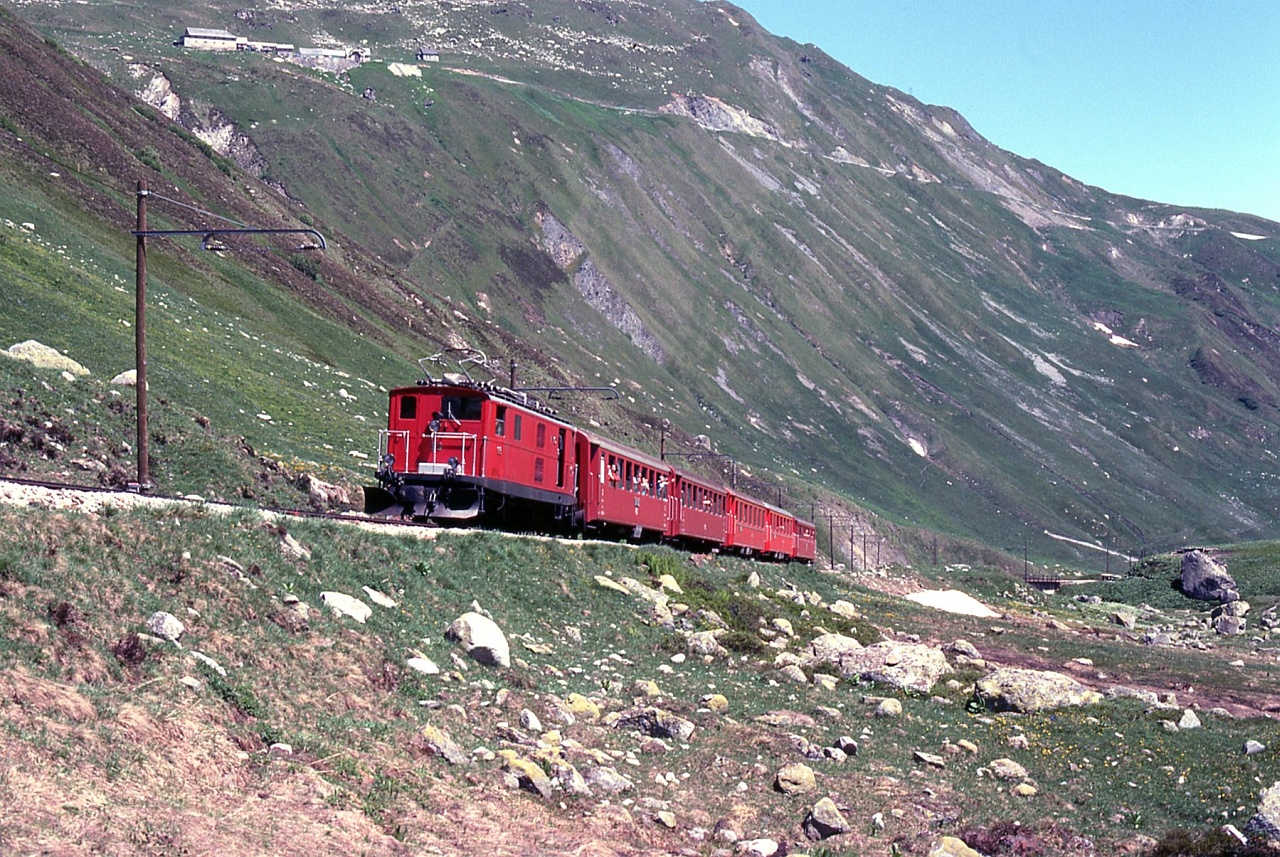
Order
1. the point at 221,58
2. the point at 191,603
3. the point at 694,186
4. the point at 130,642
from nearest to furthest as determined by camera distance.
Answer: the point at 130,642 < the point at 191,603 < the point at 221,58 < the point at 694,186

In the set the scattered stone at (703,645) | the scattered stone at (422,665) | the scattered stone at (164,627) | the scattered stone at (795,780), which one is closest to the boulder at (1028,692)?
the scattered stone at (703,645)

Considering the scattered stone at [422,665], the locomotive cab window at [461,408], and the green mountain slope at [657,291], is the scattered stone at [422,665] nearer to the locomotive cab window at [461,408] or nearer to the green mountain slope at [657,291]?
the locomotive cab window at [461,408]

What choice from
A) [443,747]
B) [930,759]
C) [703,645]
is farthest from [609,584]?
[443,747]

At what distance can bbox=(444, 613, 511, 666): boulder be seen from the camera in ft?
62.5

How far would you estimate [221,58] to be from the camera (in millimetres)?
139000

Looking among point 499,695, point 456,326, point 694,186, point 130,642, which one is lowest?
point 499,695

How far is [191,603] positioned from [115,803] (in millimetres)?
5239

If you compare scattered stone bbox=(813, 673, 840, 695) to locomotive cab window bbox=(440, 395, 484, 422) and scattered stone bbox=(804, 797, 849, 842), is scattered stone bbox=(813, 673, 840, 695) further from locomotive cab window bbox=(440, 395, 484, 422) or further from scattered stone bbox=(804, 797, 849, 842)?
locomotive cab window bbox=(440, 395, 484, 422)

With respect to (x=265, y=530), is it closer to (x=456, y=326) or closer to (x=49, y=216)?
(x=49, y=216)

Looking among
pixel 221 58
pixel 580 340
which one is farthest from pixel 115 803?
pixel 221 58

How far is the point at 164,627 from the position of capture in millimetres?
13922

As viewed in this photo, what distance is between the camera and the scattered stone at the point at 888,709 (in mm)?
22406

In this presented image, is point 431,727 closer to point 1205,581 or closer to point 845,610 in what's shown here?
point 845,610

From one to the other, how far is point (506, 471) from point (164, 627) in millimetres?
18047
